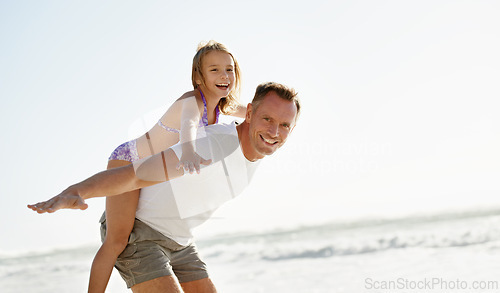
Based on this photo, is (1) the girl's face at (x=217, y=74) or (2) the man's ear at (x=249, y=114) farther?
(1) the girl's face at (x=217, y=74)

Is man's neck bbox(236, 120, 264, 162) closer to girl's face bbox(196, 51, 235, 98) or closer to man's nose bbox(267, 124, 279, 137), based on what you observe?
man's nose bbox(267, 124, 279, 137)

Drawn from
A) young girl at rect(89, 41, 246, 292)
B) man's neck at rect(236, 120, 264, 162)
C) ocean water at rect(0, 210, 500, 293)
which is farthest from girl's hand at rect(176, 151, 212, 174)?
ocean water at rect(0, 210, 500, 293)

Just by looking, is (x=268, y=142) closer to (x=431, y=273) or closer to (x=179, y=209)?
(x=179, y=209)

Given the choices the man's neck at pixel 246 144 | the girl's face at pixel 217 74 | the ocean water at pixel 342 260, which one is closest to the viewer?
the man's neck at pixel 246 144

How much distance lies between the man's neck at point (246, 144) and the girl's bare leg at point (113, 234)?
0.71 m

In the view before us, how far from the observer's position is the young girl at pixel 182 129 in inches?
129

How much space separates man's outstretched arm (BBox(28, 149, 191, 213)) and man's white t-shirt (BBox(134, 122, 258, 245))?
329mm

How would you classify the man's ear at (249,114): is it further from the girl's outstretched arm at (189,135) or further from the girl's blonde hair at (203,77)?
the girl's blonde hair at (203,77)

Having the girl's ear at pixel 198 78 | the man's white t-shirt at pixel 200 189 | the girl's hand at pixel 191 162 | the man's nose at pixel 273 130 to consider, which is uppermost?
the girl's ear at pixel 198 78

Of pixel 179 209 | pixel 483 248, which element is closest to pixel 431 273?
pixel 483 248

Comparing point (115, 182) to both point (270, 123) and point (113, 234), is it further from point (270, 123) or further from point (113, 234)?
point (270, 123)

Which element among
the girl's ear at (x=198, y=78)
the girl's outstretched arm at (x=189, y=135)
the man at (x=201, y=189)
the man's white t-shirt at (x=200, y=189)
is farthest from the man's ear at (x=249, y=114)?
the girl's ear at (x=198, y=78)

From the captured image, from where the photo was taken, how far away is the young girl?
3.29 m

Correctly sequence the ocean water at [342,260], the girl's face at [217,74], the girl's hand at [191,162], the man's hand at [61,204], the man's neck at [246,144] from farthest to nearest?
1. the ocean water at [342,260]
2. the girl's face at [217,74]
3. the man's neck at [246,144]
4. the girl's hand at [191,162]
5. the man's hand at [61,204]
